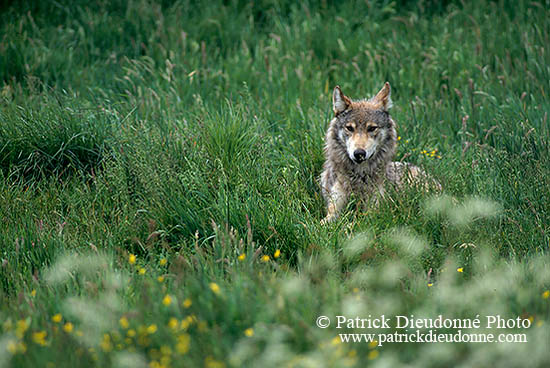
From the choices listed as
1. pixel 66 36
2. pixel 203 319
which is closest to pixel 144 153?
pixel 203 319

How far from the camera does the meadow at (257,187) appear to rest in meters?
2.92

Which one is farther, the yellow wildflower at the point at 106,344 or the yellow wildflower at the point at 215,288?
the yellow wildflower at the point at 215,288

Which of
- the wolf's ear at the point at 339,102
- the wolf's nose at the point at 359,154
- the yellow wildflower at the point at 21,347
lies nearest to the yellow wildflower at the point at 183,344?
the yellow wildflower at the point at 21,347

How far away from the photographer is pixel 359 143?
17.5ft

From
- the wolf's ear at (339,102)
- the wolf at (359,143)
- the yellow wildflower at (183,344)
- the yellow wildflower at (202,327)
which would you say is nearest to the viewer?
the yellow wildflower at (183,344)

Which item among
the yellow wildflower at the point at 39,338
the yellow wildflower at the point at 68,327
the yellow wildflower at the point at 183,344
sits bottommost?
the yellow wildflower at the point at 68,327

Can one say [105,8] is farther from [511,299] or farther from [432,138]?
[511,299]

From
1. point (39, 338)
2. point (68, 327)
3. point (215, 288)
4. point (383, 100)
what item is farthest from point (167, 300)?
point (383, 100)

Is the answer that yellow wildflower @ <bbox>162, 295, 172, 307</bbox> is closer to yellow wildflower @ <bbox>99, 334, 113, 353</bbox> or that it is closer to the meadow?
the meadow

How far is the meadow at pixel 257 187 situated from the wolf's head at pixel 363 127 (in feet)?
1.52

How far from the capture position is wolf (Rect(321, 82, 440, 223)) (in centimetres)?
545

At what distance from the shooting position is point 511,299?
128 inches

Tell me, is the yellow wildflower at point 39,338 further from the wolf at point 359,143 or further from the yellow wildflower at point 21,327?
the wolf at point 359,143

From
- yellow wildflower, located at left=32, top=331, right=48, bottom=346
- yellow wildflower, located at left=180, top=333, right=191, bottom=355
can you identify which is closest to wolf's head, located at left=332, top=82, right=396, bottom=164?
yellow wildflower, located at left=180, top=333, right=191, bottom=355
